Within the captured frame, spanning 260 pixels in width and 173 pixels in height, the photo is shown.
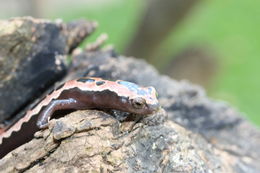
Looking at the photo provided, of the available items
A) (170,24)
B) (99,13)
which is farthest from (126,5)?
(170,24)

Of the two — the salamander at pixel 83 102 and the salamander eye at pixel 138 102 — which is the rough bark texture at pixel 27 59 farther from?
the salamander eye at pixel 138 102

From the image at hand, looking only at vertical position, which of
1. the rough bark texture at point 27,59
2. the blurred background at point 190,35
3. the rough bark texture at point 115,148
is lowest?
the rough bark texture at point 115,148

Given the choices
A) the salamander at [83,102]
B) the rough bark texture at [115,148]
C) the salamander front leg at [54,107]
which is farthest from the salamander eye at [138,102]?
the salamander front leg at [54,107]

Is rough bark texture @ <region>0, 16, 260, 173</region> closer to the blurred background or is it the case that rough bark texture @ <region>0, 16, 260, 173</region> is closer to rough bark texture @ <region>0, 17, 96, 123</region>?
rough bark texture @ <region>0, 17, 96, 123</region>

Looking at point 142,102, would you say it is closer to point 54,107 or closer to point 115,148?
point 115,148

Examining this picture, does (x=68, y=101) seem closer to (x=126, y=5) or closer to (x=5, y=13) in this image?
(x=5, y=13)

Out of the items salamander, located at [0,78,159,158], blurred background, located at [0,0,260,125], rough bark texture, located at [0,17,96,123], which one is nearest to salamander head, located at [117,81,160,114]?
salamander, located at [0,78,159,158]

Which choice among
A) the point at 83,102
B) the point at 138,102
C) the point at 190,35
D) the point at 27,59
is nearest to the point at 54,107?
the point at 83,102
